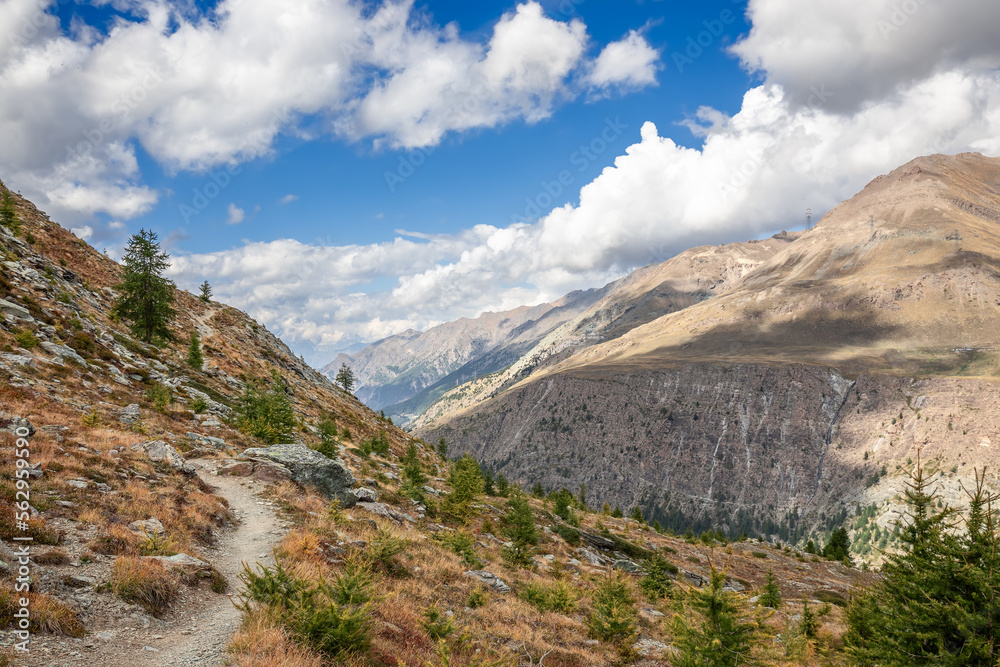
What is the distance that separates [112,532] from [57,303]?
92.2ft

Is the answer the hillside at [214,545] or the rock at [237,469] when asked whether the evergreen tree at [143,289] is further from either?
the rock at [237,469]

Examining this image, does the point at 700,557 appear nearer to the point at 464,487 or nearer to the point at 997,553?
the point at 464,487

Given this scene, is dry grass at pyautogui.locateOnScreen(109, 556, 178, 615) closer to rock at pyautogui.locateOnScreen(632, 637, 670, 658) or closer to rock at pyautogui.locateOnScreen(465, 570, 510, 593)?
rock at pyautogui.locateOnScreen(465, 570, 510, 593)

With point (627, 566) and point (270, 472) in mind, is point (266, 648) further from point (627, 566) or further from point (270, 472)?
point (627, 566)

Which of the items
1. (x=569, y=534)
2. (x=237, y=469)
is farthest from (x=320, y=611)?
(x=569, y=534)

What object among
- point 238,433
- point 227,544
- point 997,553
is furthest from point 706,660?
point 238,433

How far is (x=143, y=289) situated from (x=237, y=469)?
25.7 meters

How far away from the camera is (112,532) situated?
10172mm

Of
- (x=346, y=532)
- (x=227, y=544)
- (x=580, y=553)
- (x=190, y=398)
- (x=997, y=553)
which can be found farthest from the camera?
(x=580, y=553)

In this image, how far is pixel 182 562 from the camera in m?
10.3

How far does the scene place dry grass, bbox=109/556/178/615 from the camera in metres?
8.53

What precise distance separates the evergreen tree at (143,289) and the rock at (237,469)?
80.6 feet

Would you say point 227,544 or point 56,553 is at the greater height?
point 56,553

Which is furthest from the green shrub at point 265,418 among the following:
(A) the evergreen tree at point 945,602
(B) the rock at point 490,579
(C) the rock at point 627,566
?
(A) the evergreen tree at point 945,602
